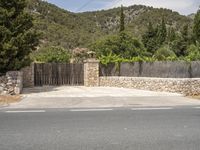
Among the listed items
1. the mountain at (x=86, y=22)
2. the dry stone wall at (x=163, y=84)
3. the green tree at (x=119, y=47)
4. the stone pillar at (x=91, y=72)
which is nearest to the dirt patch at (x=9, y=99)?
the dry stone wall at (x=163, y=84)

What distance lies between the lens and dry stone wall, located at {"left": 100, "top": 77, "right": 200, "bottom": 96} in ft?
84.9

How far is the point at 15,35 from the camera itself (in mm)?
24453

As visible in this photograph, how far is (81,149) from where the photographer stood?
353 inches

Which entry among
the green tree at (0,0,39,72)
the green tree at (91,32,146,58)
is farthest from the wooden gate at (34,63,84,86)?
the green tree at (91,32,146,58)

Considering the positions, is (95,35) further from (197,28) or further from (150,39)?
(197,28)

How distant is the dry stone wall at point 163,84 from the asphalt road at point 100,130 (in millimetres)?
10113

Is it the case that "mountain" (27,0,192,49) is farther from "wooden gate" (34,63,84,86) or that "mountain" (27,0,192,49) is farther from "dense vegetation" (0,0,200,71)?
"wooden gate" (34,63,84,86)

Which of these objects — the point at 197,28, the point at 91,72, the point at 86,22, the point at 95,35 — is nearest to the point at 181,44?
the point at 197,28

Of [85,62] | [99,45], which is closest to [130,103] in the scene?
[85,62]

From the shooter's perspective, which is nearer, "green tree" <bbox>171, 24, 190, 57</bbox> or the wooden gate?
the wooden gate

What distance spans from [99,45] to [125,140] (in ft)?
111

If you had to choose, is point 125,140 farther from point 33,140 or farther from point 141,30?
point 141,30

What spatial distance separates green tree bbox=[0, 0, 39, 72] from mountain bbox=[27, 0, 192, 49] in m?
21.7

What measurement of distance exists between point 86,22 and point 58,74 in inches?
1490
